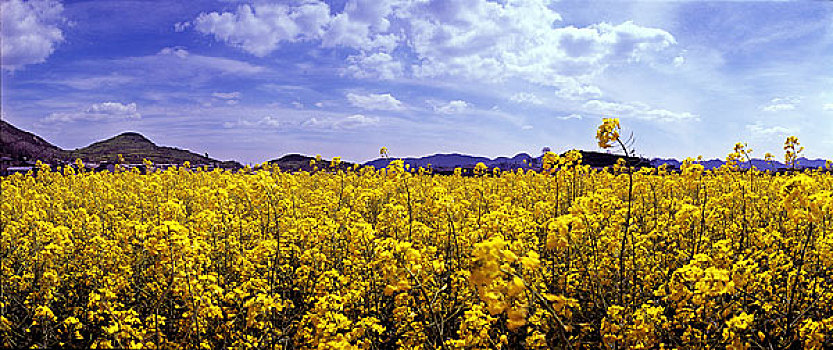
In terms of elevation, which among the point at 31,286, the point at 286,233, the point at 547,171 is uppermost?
the point at 547,171

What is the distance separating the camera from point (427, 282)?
451 cm

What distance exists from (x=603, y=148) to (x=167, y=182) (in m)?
12.4

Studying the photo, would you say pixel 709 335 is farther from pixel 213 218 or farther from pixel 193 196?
pixel 193 196

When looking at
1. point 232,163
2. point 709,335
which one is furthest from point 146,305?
point 232,163

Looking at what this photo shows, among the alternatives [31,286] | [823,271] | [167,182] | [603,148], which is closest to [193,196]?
[167,182]

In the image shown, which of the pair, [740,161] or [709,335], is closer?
[709,335]

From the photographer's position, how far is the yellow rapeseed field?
11.8 feet

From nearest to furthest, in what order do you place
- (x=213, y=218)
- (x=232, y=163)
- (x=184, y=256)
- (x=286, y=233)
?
(x=184, y=256) < (x=213, y=218) < (x=286, y=233) < (x=232, y=163)

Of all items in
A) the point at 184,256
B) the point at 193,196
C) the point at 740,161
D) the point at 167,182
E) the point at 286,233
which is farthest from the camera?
the point at 167,182

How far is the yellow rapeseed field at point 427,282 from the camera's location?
360 cm

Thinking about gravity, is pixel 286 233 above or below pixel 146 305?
above

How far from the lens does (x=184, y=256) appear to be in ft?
12.9

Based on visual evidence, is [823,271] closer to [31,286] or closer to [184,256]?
[184,256]

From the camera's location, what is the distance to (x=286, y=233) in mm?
6414
